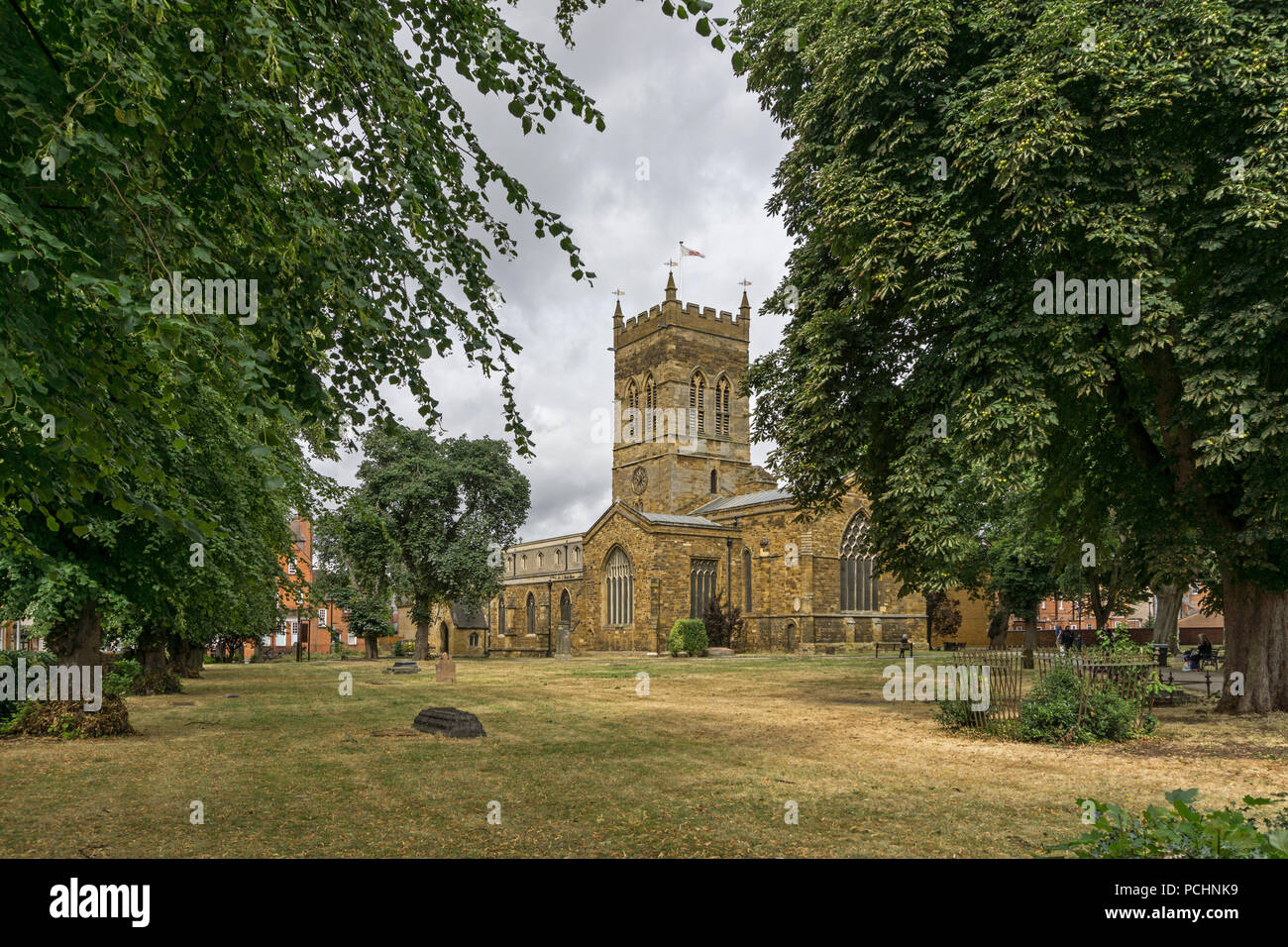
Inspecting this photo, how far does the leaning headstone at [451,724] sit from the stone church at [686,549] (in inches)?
970

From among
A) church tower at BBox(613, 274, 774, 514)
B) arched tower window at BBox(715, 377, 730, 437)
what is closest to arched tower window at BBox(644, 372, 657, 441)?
church tower at BBox(613, 274, 774, 514)

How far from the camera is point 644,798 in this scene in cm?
876

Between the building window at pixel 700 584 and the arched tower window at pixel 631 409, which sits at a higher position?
the arched tower window at pixel 631 409

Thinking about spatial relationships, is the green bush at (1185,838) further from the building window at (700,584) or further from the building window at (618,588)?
the building window at (618,588)

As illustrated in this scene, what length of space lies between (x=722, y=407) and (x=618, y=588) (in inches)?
682

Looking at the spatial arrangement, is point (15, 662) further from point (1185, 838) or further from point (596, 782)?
point (1185, 838)

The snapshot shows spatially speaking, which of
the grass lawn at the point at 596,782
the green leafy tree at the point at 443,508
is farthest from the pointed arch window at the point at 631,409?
the grass lawn at the point at 596,782

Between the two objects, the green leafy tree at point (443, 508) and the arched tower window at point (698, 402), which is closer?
the green leafy tree at point (443, 508)

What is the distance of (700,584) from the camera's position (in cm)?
4953

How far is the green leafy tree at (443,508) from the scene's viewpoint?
41688mm

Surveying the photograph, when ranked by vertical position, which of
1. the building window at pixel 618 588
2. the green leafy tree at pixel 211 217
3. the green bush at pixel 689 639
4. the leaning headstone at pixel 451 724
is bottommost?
the green bush at pixel 689 639

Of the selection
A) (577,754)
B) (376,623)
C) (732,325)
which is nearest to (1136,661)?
(577,754)
